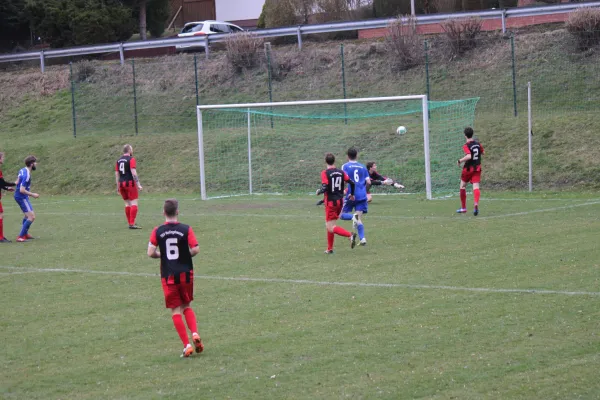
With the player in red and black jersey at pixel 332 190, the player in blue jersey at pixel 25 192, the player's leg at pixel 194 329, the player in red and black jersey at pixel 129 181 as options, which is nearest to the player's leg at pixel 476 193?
the player in red and black jersey at pixel 332 190

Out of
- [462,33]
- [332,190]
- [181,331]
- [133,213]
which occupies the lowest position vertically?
[181,331]

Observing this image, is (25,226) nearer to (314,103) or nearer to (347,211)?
(347,211)

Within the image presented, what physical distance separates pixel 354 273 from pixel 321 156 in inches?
563

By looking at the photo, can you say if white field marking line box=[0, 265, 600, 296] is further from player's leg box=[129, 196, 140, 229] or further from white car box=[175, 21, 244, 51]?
white car box=[175, 21, 244, 51]

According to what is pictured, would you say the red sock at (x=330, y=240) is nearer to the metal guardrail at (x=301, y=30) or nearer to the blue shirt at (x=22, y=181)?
the blue shirt at (x=22, y=181)

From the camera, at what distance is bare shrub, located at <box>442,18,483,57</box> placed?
99.5 feet

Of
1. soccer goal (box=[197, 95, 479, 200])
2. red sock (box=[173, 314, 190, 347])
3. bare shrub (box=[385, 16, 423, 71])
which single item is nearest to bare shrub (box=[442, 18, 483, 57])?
bare shrub (box=[385, 16, 423, 71])

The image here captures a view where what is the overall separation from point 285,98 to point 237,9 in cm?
2192

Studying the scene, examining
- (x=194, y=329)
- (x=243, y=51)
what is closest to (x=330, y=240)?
(x=194, y=329)

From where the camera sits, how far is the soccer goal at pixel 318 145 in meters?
24.1

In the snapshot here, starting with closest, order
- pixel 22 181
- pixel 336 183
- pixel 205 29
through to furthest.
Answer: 1. pixel 336 183
2. pixel 22 181
3. pixel 205 29

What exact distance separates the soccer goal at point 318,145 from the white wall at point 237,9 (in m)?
23.7

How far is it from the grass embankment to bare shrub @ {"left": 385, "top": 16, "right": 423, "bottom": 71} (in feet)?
1.58

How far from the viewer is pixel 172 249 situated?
26.0 feet
